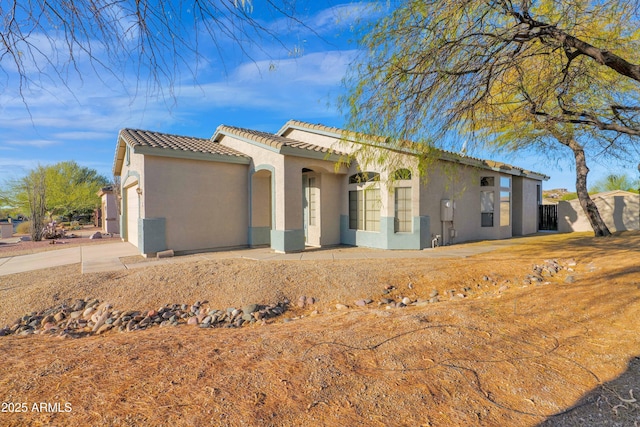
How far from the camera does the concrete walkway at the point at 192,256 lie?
905cm

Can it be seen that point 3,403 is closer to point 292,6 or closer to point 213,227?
point 292,6

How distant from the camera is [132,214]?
13.8 meters

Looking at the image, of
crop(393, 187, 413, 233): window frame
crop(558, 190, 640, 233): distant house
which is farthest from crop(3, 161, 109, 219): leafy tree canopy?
crop(558, 190, 640, 233): distant house

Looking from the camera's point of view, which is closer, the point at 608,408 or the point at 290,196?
the point at 608,408

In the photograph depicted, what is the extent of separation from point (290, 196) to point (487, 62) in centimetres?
685

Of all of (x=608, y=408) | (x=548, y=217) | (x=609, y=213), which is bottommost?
(x=608, y=408)

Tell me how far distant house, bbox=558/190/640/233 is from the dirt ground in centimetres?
1511

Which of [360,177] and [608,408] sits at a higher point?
[360,177]

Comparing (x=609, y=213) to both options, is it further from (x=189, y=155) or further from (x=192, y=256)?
(x=189, y=155)

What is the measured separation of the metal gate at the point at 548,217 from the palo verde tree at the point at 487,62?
1331 centimetres

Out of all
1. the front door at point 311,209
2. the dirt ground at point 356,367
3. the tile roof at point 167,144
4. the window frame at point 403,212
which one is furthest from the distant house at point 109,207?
the window frame at point 403,212

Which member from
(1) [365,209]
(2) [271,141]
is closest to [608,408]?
(1) [365,209]

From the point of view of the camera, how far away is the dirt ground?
8.48 feet

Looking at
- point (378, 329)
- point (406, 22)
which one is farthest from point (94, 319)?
point (406, 22)
